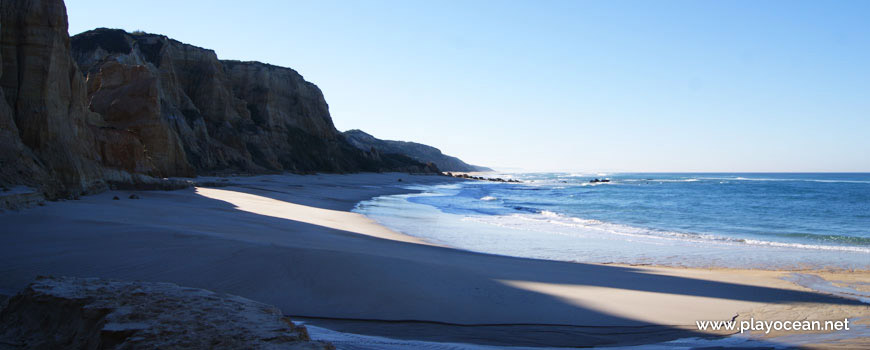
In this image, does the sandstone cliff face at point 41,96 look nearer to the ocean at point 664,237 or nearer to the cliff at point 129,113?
the cliff at point 129,113

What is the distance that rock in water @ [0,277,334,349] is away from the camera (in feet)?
8.65

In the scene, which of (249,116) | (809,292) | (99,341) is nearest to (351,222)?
(809,292)

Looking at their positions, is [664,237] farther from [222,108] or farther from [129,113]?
[222,108]

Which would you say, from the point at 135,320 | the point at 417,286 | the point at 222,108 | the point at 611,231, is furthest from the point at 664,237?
the point at 222,108

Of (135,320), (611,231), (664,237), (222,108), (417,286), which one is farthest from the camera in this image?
(222,108)

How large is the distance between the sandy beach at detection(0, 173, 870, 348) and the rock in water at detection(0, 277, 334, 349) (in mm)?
1421

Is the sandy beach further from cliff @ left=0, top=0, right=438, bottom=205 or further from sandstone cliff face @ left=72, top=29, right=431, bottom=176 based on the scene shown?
sandstone cliff face @ left=72, top=29, right=431, bottom=176

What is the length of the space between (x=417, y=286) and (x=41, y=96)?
34.6 feet

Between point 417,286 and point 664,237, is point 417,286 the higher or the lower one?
the higher one

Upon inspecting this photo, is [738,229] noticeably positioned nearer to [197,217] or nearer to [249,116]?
[197,217]

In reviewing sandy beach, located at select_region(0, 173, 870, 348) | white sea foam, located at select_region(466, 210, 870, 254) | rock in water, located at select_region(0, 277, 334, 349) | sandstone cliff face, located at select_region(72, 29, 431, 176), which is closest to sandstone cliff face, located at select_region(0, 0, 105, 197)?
sandy beach, located at select_region(0, 173, 870, 348)

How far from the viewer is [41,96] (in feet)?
36.2

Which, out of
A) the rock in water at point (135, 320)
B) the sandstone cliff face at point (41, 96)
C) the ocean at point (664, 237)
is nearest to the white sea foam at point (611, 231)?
the ocean at point (664, 237)

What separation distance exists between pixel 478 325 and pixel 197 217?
7.29 metres
